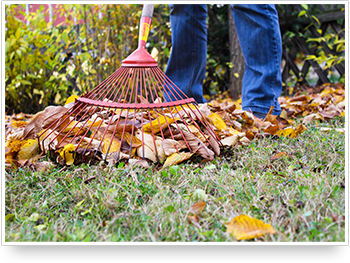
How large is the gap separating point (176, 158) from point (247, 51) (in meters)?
1.15

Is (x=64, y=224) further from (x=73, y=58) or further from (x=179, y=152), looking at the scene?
(x=73, y=58)

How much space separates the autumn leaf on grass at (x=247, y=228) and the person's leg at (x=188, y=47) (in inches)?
64.6

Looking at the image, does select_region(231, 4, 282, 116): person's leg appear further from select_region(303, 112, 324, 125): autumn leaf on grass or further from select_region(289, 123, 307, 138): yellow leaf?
select_region(289, 123, 307, 138): yellow leaf

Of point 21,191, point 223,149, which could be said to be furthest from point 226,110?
point 21,191

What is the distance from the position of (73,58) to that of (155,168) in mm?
2660

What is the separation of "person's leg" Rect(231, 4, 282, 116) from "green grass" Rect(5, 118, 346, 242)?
78cm

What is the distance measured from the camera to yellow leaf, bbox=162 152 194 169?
1.25 meters

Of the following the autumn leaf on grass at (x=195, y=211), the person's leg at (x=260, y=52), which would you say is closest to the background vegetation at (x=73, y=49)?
the person's leg at (x=260, y=52)

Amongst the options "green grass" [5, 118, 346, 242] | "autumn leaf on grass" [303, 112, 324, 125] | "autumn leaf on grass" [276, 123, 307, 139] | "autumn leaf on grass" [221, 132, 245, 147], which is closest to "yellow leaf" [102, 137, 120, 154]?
"green grass" [5, 118, 346, 242]

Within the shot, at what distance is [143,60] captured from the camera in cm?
145

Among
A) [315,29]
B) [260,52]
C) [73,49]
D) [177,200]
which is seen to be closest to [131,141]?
[177,200]

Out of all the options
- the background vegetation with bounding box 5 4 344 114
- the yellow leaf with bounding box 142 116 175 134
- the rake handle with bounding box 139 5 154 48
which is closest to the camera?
the yellow leaf with bounding box 142 116 175 134

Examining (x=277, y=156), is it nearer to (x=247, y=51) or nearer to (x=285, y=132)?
(x=285, y=132)

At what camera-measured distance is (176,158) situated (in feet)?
4.16
